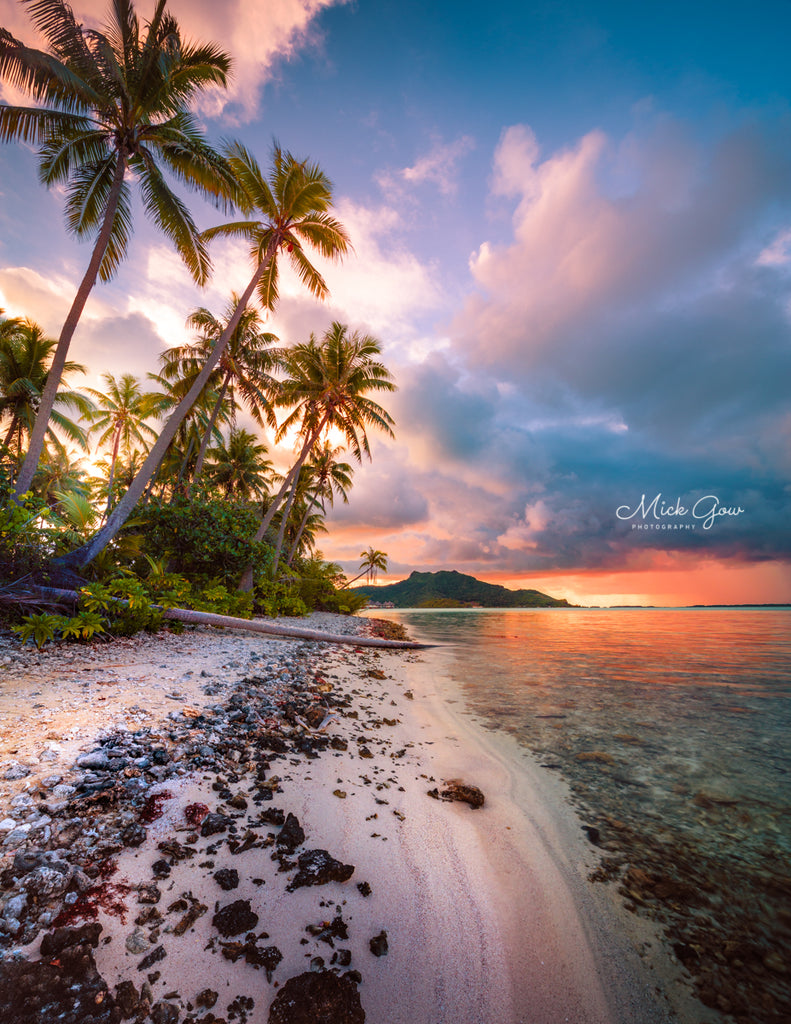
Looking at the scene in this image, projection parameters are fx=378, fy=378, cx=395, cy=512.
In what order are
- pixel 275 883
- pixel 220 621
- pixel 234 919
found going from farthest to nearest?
1. pixel 220 621
2. pixel 275 883
3. pixel 234 919

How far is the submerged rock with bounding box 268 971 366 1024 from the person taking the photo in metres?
1.45

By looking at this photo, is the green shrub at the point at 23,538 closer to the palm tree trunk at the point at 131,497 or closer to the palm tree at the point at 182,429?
the palm tree trunk at the point at 131,497

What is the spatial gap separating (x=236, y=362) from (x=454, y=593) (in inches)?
6108

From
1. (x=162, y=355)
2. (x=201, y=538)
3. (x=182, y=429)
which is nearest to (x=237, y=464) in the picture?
(x=182, y=429)

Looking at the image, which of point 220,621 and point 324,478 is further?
point 324,478

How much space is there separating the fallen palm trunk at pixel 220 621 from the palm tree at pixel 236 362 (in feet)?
43.4

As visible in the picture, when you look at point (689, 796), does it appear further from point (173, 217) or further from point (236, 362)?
point (236, 362)

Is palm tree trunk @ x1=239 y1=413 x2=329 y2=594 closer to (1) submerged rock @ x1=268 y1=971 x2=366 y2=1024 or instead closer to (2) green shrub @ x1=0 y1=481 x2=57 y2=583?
(2) green shrub @ x1=0 y1=481 x2=57 y2=583

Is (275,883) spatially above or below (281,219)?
below

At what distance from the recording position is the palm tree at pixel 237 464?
28828mm

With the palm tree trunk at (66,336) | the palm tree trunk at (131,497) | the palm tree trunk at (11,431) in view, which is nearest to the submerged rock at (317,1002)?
the palm tree trunk at (131,497)

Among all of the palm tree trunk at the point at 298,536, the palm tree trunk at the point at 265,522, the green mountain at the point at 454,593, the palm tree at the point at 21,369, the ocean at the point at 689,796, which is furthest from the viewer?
the green mountain at the point at 454,593

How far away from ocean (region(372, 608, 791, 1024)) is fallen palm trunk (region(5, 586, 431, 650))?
3.71 metres

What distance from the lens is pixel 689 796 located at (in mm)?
3607
